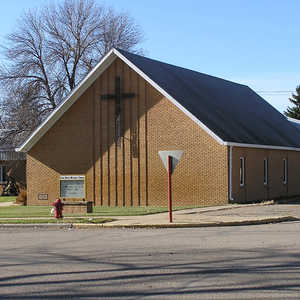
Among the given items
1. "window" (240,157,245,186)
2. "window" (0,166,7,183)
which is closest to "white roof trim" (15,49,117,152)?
"window" (240,157,245,186)

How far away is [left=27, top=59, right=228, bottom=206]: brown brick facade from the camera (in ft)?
86.1

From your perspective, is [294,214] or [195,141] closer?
[294,214]

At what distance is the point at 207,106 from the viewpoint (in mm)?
29719

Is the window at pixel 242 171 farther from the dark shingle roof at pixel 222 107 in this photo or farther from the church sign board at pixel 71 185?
the church sign board at pixel 71 185

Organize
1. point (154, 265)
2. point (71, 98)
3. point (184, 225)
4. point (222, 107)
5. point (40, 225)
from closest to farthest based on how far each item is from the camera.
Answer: point (154, 265) → point (184, 225) → point (40, 225) → point (71, 98) → point (222, 107)

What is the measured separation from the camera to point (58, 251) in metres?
11.6

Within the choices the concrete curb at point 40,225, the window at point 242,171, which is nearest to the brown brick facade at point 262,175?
the window at point 242,171

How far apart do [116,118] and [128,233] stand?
46.9ft

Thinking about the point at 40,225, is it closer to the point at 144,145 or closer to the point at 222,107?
the point at 144,145

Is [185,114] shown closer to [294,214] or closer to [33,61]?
[294,214]

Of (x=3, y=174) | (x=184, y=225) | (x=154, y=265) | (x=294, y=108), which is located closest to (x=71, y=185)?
(x=184, y=225)

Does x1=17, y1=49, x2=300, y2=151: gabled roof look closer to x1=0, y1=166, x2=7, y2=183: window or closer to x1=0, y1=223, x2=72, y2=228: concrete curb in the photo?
x1=0, y1=223, x2=72, y2=228: concrete curb

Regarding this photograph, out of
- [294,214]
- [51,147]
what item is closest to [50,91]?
[51,147]

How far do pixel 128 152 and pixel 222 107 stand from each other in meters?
7.24
